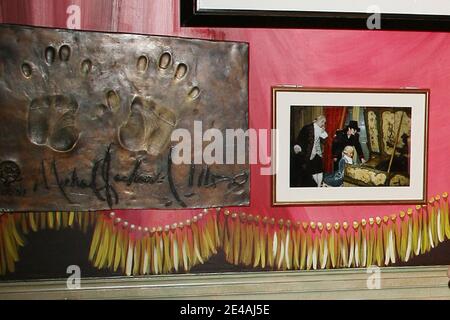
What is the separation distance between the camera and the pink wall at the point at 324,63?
117cm

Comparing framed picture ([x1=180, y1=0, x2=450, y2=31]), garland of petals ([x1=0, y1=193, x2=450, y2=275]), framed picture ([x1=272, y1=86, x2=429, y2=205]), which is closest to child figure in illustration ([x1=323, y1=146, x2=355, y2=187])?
framed picture ([x1=272, y1=86, x2=429, y2=205])

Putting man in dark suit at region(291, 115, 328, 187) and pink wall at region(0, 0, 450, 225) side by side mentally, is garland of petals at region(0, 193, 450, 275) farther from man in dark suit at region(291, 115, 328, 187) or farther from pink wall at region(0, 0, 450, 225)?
man in dark suit at region(291, 115, 328, 187)

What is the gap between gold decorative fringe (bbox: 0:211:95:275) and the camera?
115cm

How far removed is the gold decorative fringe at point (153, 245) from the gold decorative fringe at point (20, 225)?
85mm

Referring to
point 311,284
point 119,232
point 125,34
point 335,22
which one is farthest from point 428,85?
point 119,232

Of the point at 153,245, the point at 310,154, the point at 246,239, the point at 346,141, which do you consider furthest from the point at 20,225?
the point at 346,141

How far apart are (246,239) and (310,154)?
337 mm

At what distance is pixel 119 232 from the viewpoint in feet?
3.92

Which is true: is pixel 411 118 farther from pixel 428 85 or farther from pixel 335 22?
pixel 335 22

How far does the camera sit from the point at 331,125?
4.05 feet

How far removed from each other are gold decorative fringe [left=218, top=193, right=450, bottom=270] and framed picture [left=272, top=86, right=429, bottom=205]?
7cm

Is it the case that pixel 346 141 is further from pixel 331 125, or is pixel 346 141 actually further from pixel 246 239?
pixel 246 239

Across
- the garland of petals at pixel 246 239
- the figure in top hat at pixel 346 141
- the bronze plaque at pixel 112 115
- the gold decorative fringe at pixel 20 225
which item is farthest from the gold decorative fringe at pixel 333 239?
the gold decorative fringe at pixel 20 225
